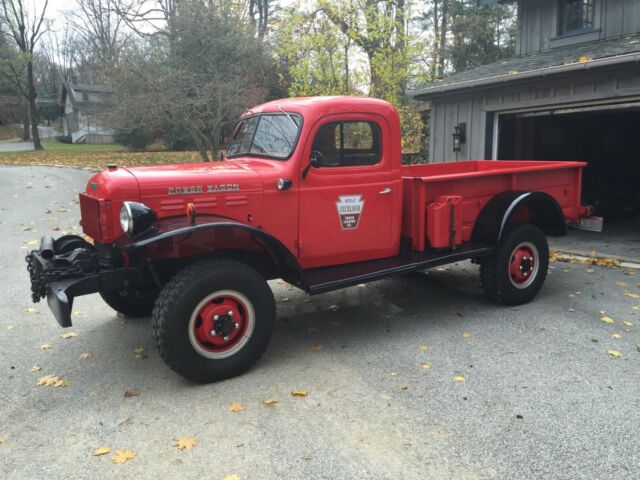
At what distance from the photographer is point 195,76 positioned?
15461 mm

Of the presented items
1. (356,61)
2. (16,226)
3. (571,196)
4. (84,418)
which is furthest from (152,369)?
(356,61)

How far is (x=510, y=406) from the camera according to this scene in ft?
12.0

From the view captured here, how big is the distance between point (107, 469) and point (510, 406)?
2.55 metres

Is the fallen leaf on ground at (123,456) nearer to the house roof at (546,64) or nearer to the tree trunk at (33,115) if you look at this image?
the house roof at (546,64)

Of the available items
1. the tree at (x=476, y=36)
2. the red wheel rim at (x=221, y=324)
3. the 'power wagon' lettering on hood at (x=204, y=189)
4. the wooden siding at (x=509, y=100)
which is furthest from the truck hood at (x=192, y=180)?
the tree at (x=476, y=36)

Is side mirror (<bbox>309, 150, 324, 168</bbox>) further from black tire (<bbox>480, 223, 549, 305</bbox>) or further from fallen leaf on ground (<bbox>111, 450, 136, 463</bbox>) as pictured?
fallen leaf on ground (<bbox>111, 450, 136, 463</bbox>)

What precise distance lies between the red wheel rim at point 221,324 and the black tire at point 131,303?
1272 millimetres

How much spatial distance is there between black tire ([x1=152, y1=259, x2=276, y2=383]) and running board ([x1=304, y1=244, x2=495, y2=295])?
51cm

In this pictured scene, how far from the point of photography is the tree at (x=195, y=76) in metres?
14.8

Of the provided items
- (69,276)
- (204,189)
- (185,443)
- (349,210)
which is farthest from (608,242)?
(69,276)

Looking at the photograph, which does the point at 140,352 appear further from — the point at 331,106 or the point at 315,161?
the point at 331,106

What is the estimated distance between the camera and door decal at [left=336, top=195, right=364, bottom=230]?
483 centimetres

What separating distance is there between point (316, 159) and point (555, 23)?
28.8 ft

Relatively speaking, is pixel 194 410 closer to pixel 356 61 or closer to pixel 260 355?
pixel 260 355
